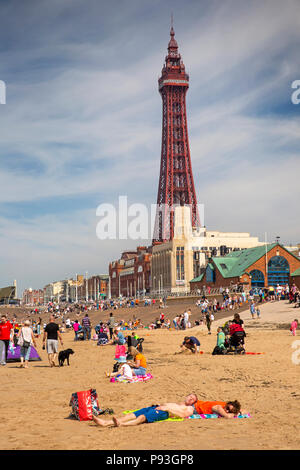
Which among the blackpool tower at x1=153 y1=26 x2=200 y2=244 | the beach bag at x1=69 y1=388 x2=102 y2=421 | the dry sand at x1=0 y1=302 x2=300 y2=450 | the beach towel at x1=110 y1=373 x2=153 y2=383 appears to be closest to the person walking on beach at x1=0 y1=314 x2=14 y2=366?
the dry sand at x1=0 y1=302 x2=300 y2=450

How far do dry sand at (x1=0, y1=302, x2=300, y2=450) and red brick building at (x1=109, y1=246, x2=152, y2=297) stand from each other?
99417mm

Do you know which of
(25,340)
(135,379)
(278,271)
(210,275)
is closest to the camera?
(135,379)

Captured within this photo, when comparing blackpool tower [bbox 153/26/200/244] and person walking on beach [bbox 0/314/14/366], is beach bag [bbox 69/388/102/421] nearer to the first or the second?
person walking on beach [bbox 0/314/14/366]

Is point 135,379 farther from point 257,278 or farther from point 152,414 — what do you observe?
point 257,278

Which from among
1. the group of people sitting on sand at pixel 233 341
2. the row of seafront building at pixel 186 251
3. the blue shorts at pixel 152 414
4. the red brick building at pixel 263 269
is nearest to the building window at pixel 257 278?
the red brick building at pixel 263 269

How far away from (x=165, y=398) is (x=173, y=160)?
114 m

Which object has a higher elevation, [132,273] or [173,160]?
[173,160]

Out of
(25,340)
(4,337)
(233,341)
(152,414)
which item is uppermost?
(4,337)

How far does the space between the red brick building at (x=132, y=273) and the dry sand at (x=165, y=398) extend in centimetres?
9942

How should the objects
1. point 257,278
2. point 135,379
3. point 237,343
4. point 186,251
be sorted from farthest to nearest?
point 186,251 → point 257,278 → point 237,343 → point 135,379

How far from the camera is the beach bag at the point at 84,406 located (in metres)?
7.97

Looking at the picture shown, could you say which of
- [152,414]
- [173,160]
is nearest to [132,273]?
[173,160]

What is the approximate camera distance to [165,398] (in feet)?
31.5

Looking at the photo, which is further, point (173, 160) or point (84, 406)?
point (173, 160)
